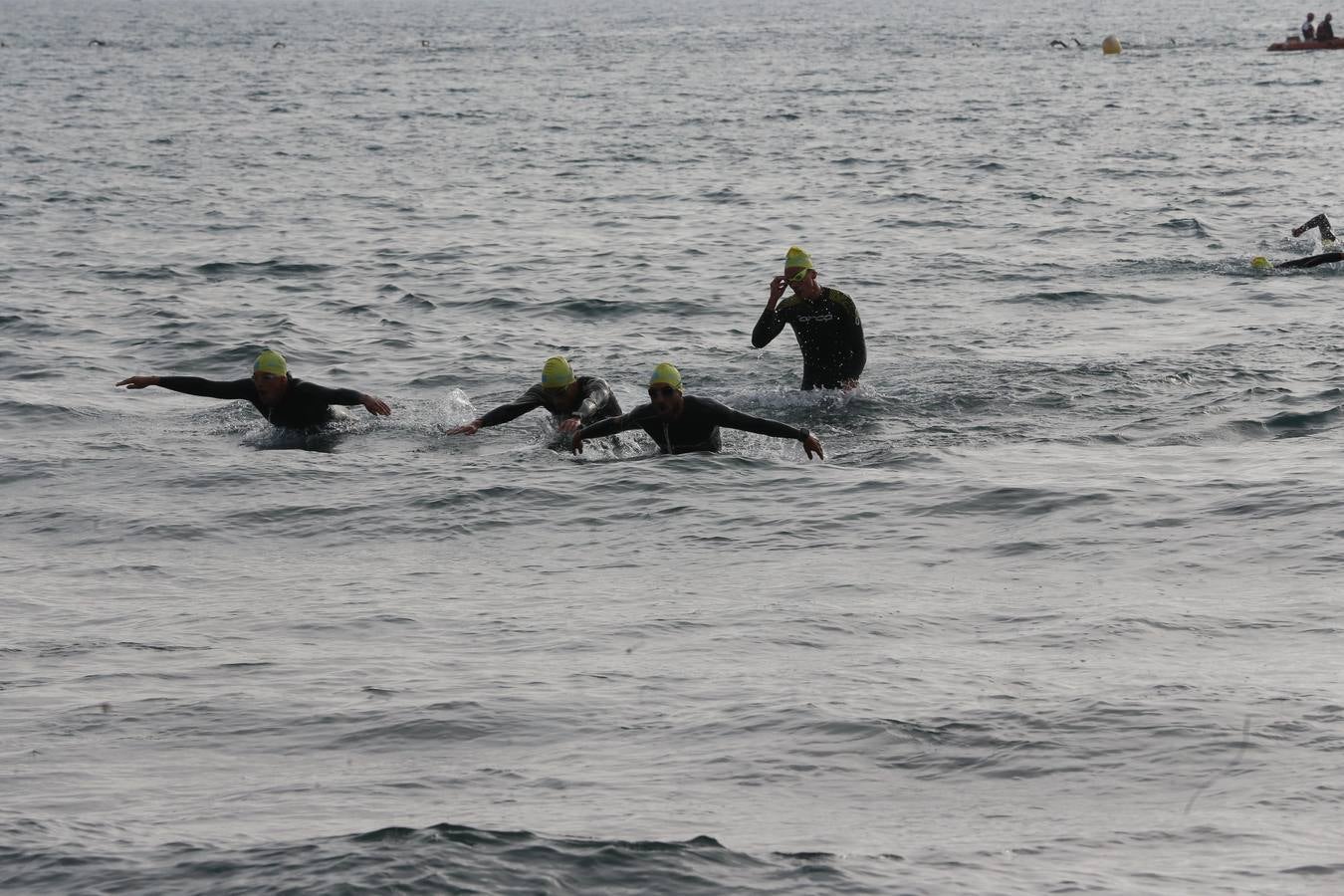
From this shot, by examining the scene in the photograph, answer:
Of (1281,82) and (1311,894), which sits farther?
(1281,82)

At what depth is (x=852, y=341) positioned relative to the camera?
52.1 ft

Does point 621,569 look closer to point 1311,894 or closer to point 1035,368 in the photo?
point 1311,894

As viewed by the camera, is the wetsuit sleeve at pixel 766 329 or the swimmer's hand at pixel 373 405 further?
the wetsuit sleeve at pixel 766 329

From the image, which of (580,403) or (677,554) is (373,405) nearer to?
(580,403)

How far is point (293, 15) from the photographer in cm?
12288

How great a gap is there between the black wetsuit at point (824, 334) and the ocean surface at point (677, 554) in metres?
0.36

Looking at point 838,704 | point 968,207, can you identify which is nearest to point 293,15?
point 968,207

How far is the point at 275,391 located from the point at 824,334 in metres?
4.92

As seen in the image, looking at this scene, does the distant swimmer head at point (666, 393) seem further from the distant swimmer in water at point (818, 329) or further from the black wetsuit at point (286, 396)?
the black wetsuit at point (286, 396)

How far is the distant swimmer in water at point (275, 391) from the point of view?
15.2 meters

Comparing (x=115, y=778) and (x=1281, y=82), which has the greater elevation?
(x=1281, y=82)

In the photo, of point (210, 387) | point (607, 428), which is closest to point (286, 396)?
point (210, 387)

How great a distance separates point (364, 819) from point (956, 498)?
258 inches

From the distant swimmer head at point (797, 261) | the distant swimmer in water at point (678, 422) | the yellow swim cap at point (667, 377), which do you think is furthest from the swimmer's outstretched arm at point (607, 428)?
the distant swimmer head at point (797, 261)
